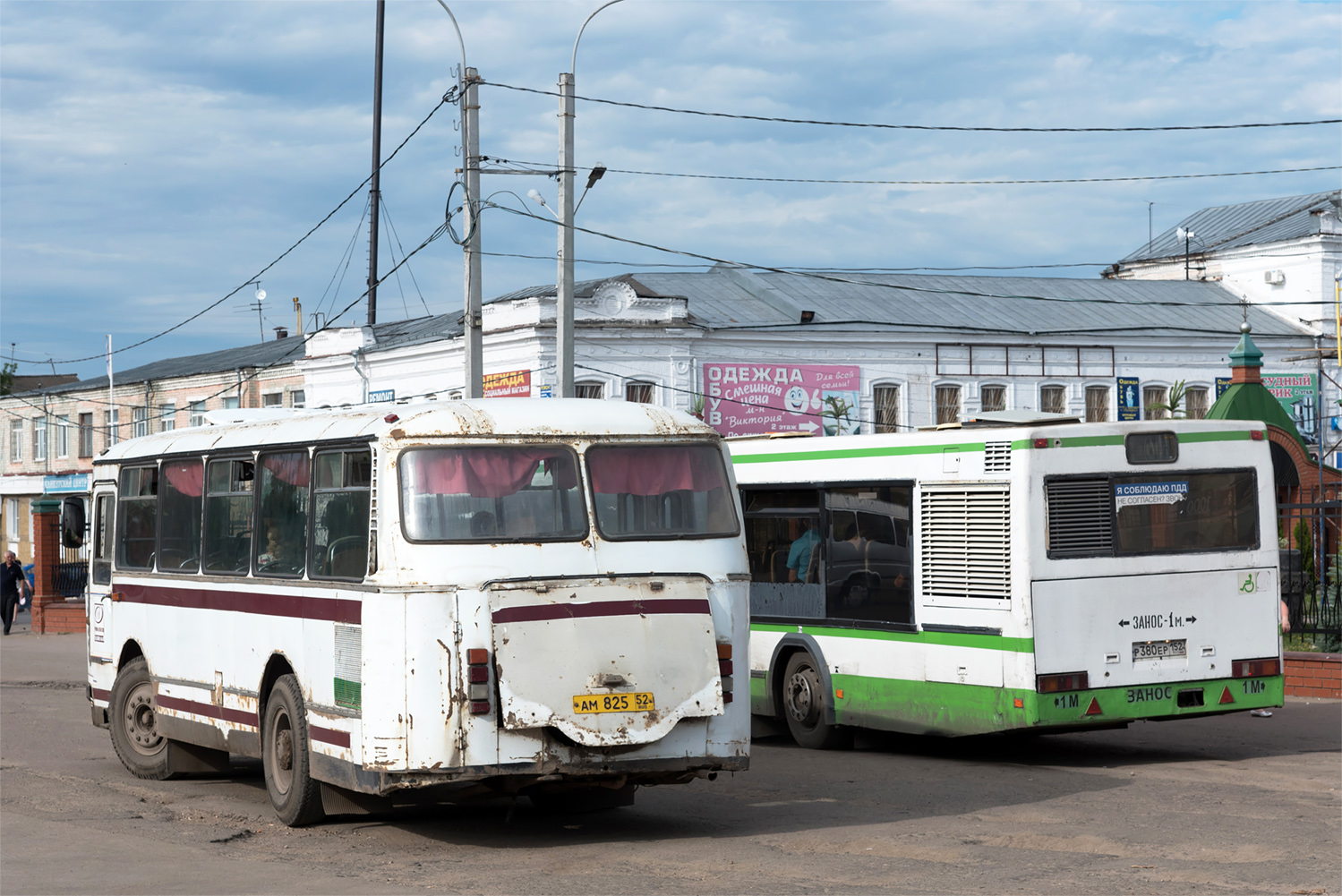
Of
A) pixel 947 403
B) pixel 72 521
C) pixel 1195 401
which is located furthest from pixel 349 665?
pixel 1195 401

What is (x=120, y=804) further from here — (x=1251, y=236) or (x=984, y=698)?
(x=1251, y=236)

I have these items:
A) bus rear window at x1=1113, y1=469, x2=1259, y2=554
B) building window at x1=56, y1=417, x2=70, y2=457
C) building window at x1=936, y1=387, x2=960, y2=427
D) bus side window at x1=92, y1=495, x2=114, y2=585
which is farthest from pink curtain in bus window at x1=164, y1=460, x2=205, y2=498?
building window at x1=56, y1=417, x2=70, y2=457

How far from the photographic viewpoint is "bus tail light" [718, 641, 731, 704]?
9.84 metres

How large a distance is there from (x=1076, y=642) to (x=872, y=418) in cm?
3043

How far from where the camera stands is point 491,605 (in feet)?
30.6

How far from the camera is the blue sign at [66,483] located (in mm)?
54750

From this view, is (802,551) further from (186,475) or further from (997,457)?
(186,475)

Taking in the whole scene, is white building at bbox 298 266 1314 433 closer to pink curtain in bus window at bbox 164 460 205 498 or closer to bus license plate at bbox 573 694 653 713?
pink curtain in bus window at bbox 164 460 205 498

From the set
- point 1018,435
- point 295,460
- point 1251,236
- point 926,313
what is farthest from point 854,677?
point 1251,236

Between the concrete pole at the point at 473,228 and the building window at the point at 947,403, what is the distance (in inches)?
932

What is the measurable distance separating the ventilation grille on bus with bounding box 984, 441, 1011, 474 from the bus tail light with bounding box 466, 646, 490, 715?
5.18 m

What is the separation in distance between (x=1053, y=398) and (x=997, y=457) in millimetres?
33855

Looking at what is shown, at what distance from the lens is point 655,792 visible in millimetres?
12016

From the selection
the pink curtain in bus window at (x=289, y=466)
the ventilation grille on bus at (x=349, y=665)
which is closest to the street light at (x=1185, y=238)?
the pink curtain in bus window at (x=289, y=466)
